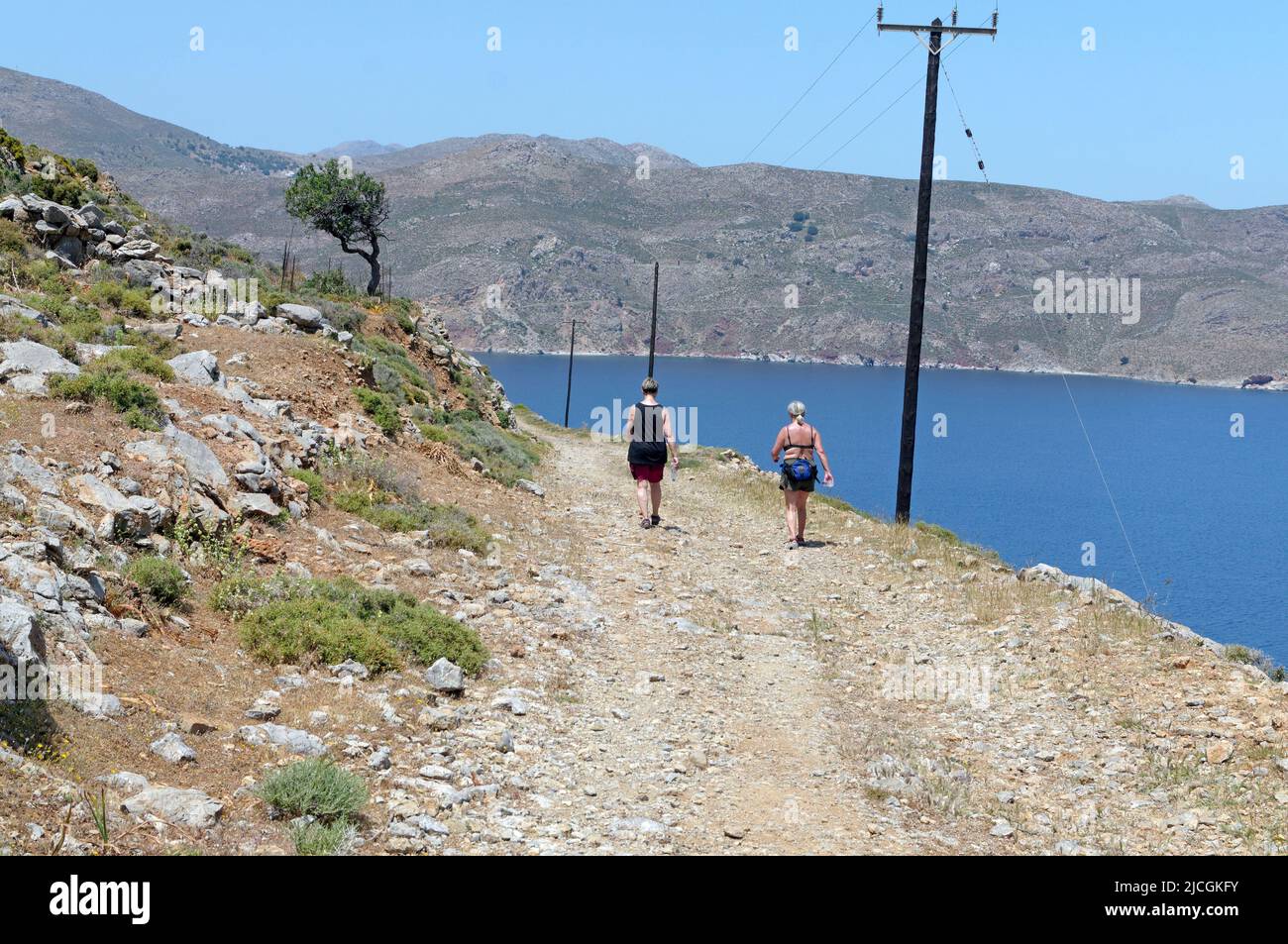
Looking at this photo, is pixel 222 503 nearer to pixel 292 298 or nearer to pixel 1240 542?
pixel 292 298

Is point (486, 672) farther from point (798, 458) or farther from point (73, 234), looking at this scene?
point (73, 234)

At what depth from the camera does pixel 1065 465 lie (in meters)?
101

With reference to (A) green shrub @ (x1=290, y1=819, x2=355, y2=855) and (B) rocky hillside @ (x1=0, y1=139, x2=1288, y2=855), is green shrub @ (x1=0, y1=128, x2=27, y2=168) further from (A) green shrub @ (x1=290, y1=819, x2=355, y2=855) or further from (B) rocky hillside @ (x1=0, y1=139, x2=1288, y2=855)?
(A) green shrub @ (x1=290, y1=819, x2=355, y2=855)

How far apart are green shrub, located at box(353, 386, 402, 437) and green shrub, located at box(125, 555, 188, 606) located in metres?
9.51

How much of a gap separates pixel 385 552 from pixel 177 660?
14.3ft

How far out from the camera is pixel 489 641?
33.7 ft

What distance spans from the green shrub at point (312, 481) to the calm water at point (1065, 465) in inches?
427

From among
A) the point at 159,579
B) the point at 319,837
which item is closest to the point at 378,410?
the point at 159,579

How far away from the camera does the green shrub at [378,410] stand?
18.3m

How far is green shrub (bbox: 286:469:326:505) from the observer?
42.6ft
